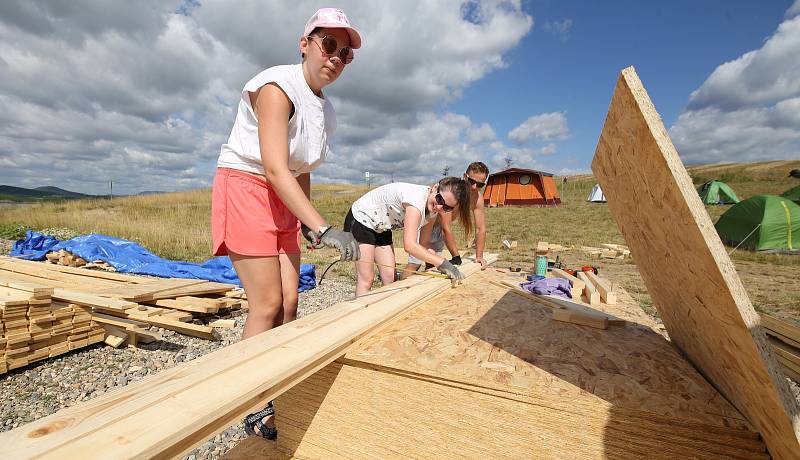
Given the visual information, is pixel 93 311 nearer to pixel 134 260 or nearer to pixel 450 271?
pixel 134 260

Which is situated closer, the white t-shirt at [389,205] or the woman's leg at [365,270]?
the white t-shirt at [389,205]

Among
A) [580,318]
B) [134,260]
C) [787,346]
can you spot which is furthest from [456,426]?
[134,260]

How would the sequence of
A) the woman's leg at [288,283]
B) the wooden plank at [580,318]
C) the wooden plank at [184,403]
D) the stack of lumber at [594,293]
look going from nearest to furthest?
the wooden plank at [184,403] → the wooden plank at [580,318] → the woman's leg at [288,283] → the stack of lumber at [594,293]

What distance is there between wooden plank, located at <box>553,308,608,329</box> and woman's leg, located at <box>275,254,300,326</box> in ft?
4.47

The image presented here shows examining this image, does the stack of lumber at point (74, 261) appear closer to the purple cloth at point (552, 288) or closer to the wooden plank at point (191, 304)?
the wooden plank at point (191, 304)

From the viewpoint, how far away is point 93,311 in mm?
3936

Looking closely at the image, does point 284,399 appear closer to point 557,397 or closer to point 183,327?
point 557,397

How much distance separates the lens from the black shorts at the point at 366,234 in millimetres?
3768

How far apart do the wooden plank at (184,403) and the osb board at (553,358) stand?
0.81 ft

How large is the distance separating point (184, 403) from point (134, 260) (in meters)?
7.26

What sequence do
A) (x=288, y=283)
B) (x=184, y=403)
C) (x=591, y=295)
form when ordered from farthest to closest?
1. (x=591, y=295)
2. (x=288, y=283)
3. (x=184, y=403)

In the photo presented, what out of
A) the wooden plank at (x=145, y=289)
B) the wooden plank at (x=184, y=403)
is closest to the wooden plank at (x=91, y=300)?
the wooden plank at (x=145, y=289)

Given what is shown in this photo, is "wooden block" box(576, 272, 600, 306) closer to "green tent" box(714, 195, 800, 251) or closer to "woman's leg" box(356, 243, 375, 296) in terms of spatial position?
"woman's leg" box(356, 243, 375, 296)

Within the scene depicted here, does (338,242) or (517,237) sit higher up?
(338,242)
